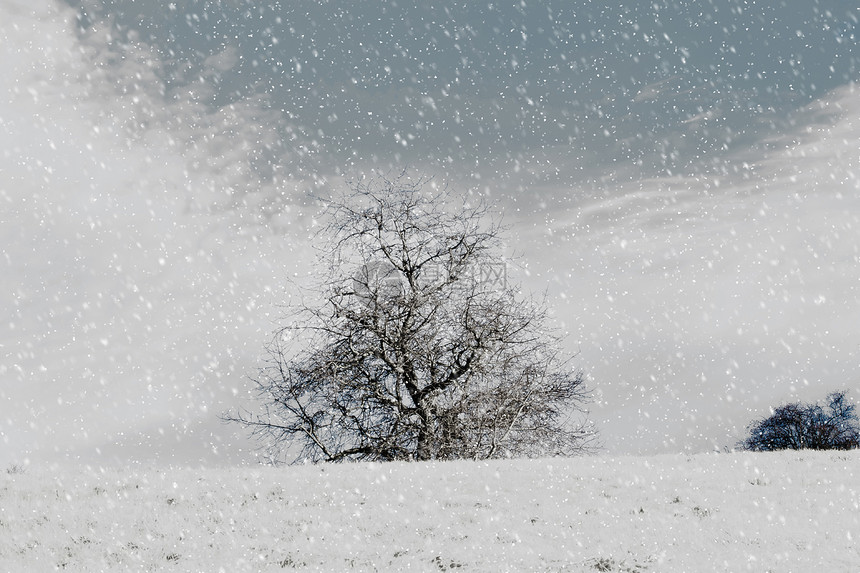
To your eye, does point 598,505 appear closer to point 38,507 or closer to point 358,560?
point 358,560

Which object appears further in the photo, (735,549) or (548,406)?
(548,406)

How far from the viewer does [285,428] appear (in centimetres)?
1966

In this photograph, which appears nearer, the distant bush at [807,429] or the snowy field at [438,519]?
the snowy field at [438,519]

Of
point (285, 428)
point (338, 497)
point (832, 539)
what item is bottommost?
point (832, 539)

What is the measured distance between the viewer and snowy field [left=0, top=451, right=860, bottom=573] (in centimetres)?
1002

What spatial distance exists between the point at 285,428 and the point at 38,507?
7.66 metres

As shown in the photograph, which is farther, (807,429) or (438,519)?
(807,429)

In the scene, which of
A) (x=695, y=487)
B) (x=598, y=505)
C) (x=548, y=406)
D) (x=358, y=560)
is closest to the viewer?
(x=358, y=560)

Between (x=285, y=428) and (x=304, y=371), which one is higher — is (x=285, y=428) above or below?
below

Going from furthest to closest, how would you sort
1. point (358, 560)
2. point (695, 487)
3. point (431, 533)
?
point (695, 487) < point (431, 533) < point (358, 560)

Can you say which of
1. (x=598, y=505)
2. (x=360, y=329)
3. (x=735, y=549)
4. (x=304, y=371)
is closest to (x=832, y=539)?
(x=735, y=549)

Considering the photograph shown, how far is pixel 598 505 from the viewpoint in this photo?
12.1m

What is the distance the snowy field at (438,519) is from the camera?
1002 cm

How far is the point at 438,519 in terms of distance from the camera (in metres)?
11.3
